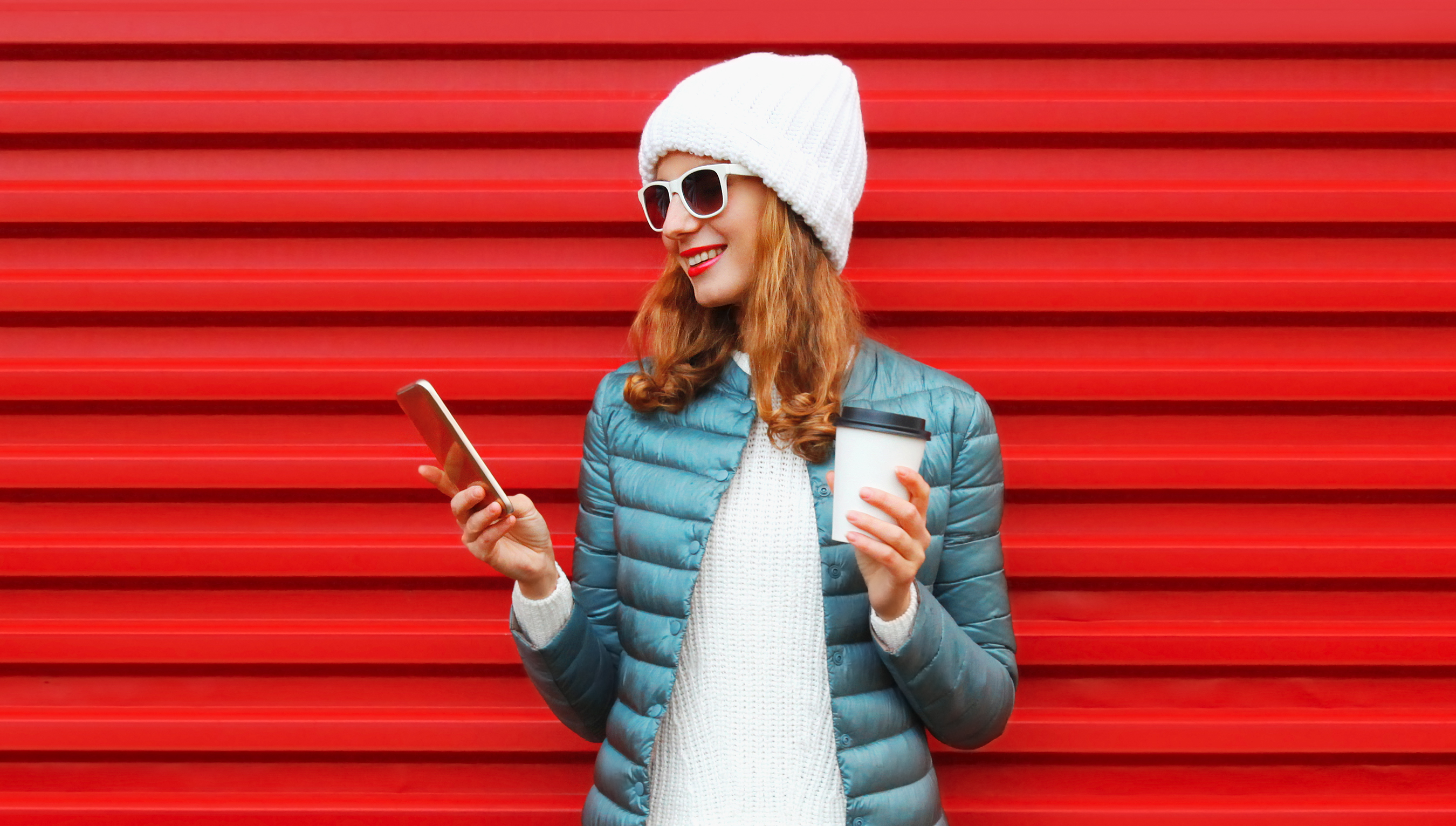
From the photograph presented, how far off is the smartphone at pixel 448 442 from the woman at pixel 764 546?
0.08 metres

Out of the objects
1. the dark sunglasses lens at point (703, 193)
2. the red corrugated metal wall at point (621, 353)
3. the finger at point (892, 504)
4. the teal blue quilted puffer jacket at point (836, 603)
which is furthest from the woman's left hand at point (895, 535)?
the red corrugated metal wall at point (621, 353)

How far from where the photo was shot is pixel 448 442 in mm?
1644

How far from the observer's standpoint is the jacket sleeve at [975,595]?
5.97 ft

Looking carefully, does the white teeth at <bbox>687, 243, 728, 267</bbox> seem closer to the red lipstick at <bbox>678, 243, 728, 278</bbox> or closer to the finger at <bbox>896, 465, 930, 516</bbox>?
the red lipstick at <bbox>678, 243, 728, 278</bbox>

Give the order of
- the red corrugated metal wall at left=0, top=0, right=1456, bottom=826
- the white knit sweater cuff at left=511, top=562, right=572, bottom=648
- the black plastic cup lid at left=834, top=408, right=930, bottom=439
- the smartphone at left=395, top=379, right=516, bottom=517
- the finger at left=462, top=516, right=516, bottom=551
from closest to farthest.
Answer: the black plastic cup lid at left=834, top=408, right=930, bottom=439
the smartphone at left=395, top=379, right=516, bottom=517
the finger at left=462, top=516, right=516, bottom=551
the white knit sweater cuff at left=511, top=562, right=572, bottom=648
the red corrugated metal wall at left=0, top=0, right=1456, bottom=826

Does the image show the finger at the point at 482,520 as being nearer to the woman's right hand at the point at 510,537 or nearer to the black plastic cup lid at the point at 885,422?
the woman's right hand at the point at 510,537

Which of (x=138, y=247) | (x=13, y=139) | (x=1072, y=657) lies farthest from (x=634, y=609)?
(x=13, y=139)

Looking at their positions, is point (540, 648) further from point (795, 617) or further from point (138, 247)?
point (138, 247)

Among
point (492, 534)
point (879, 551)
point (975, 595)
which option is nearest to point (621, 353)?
point (492, 534)

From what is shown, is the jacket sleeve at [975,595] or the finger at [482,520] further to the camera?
the jacket sleeve at [975,595]

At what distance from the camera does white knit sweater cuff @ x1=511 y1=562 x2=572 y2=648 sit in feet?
6.07

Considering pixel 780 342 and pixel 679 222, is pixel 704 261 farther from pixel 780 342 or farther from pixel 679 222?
pixel 780 342

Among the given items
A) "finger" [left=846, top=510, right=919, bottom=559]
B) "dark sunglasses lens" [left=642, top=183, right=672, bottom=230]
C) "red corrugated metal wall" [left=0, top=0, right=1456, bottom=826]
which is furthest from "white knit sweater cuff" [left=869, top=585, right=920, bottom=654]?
"red corrugated metal wall" [left=0, top=0, right=1456, bottom=826]

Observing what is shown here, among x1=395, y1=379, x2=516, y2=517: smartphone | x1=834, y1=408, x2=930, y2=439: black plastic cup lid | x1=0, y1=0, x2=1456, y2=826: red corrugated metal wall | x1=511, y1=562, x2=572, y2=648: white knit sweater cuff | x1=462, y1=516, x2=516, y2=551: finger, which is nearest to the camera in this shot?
x1=834, y1=408, x2=930, y2=439: black plastic cup lid
